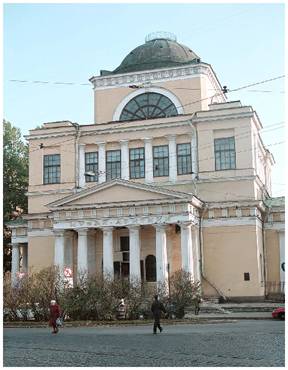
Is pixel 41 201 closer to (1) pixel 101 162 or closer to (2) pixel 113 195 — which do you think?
(1) pixel 101 162

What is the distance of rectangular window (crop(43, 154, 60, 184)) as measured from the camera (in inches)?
1806

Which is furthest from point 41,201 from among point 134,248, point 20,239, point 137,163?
point 134,248

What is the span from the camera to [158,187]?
129 ft

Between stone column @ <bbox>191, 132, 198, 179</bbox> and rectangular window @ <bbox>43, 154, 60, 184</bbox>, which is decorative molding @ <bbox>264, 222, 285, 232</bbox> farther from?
rectangular window @ <bbox>43, 154, 60, 184</bbox>

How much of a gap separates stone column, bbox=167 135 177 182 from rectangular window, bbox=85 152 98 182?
5.63 m

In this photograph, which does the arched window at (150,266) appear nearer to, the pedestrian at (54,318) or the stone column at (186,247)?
the stone column at (186,247)

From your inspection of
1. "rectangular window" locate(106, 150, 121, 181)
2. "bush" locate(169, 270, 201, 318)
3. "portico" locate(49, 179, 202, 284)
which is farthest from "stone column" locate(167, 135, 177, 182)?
"bush" locate(169, 270, 201, 318)

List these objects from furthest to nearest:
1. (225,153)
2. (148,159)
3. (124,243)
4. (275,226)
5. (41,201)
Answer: (41,201) → (148,159) → (124,243) → (275,226) → (225,153)

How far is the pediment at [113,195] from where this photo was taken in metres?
39.2

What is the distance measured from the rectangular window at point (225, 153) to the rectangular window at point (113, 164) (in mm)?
7288

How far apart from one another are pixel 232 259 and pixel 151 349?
984 inches

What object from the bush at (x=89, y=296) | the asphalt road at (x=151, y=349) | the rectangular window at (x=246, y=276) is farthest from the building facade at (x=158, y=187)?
the asphalt road at (x=151, y=349)

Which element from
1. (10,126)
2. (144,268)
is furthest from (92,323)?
(10,126)

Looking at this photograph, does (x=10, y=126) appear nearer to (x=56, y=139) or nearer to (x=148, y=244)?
(x=56, y=139)
